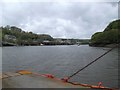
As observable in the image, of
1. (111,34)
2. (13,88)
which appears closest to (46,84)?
(13,88)

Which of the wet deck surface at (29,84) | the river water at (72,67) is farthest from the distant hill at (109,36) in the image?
the wet deck surface at (29,84)

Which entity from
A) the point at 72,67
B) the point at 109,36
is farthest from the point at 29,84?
the point at 109,36

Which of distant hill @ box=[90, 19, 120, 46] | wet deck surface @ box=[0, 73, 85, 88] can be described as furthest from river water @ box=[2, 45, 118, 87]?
distant hill @ box=[90, 19, 120, 46]

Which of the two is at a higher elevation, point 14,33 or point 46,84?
point 14,33

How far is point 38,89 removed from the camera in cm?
872

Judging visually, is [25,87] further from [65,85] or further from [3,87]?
[65,85]

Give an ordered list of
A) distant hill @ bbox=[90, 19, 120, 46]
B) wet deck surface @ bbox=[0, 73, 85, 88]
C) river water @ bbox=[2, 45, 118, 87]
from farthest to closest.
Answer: distant hill @ bbox=[90, 19, 120, 46]
river water @ bbox=[2, 45, 118, 87]
wet deck surface @ bbox=[0, 73, 85, 88]

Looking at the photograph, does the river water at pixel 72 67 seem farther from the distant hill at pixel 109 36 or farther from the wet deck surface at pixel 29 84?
the distant hill at pixel 109 36

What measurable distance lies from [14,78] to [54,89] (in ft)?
10.3

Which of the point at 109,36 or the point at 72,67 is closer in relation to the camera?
the point at 72,67

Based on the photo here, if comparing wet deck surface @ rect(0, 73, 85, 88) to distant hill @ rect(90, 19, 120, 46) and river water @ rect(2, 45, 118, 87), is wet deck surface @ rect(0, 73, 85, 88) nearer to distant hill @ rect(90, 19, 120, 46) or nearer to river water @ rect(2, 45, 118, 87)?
river water @ rect(2, 45, 118, 87)

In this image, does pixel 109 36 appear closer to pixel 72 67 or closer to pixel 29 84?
Result: pixel 72 67

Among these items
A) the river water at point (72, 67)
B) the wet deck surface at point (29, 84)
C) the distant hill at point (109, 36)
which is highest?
the distant hill at point (109, 36)

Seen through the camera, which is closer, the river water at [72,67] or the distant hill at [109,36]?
the river water at [72,67]
